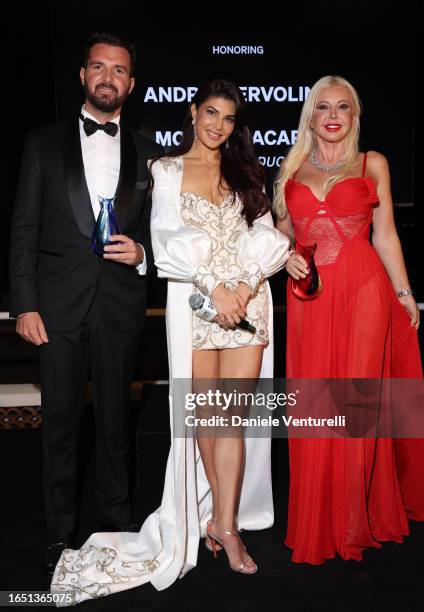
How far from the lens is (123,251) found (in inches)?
95.6

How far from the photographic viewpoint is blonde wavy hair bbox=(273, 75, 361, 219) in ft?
8.73

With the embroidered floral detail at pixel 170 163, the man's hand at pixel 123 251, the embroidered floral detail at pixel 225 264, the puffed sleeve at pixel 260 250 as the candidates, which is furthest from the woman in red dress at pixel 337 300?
the man's hand at pixel 123 251

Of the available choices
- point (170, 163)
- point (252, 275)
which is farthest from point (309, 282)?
point (170, 163)

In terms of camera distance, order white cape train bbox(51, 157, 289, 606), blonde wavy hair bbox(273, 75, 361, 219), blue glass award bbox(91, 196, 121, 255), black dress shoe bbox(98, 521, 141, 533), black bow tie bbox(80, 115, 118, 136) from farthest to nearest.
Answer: black dress shoe bbox(98, 521, 141, 533), blonde wavy hair bbox(273, 75, 361, 219), black bow tie bbox(80, 115, 118, 136), white cape train bbox(51, 157, 289, 606), blue glass award bbox(91, 196, 121, 255)

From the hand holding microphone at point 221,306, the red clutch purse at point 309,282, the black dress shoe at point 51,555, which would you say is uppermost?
the red clutch purse at point 309,282

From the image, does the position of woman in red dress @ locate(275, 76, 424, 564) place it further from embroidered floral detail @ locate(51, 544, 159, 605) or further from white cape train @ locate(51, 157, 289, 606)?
embroidered floral detail @ locate(51, 544, 159, 605)

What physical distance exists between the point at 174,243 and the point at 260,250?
1.03 feet

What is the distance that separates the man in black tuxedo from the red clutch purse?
575 mm

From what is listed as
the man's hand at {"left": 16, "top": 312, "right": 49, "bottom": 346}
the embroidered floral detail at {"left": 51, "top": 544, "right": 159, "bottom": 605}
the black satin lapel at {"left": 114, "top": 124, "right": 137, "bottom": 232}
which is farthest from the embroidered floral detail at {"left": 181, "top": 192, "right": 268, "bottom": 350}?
the embroidered floral detail at {"left": 51, "top": 544, "right": 159, "bottom": 605}

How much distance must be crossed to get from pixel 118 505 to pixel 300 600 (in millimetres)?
807

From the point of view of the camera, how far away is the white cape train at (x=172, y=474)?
245 cm

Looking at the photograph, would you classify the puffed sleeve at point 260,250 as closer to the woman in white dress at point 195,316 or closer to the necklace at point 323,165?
the woman in white dress at point 195,316

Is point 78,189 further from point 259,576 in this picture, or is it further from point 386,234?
point 259,576

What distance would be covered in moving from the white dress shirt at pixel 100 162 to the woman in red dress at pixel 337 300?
0.66m
